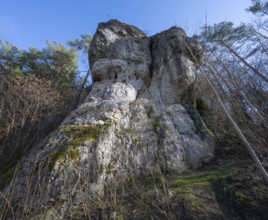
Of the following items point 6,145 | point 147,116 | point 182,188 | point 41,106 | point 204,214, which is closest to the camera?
point 204,214

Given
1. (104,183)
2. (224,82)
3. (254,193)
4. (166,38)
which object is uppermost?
(166,38)

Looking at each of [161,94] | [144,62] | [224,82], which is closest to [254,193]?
[224,82]

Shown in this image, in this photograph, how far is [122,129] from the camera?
4785 mm

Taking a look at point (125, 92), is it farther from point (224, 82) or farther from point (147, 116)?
point (224, 82)

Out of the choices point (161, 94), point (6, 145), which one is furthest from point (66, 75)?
point (161, 94)

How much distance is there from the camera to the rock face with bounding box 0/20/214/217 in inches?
126

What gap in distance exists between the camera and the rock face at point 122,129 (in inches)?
126

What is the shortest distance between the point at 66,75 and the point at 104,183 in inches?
458

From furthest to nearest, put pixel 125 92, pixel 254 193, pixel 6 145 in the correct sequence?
pixel 6 145 → pixel 125 92 → pixel 254 193

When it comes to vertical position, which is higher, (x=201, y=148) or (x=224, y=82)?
(x=224, y=82)

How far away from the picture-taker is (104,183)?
3.51 metres

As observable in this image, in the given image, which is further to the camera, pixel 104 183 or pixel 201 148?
pixel 201 148

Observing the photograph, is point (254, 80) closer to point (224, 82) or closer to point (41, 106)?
point (224, 82)

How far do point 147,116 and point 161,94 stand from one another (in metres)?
1.21
